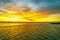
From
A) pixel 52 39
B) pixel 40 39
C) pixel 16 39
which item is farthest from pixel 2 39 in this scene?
pixel 52 39

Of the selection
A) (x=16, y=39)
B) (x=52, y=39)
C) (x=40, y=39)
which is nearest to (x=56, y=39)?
(x=52, y=39)

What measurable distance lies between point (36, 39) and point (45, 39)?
114cm

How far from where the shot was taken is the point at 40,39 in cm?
1728

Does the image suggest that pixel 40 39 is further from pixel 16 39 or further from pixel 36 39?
pixel 16 39

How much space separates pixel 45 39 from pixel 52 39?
2.87 feet

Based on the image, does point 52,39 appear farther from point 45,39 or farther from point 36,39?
point 36,39

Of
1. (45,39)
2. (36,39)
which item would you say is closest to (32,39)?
(36,39)

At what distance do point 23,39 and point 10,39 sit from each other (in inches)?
65.8

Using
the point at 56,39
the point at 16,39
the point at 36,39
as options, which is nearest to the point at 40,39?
the point at 36,39

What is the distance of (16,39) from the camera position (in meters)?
16.7

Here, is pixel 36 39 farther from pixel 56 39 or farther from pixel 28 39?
pixel 56 39

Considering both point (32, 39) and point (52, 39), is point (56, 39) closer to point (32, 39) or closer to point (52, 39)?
point (52, 39)

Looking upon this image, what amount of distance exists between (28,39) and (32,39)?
0.52 metres

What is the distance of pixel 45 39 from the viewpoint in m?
17.1
